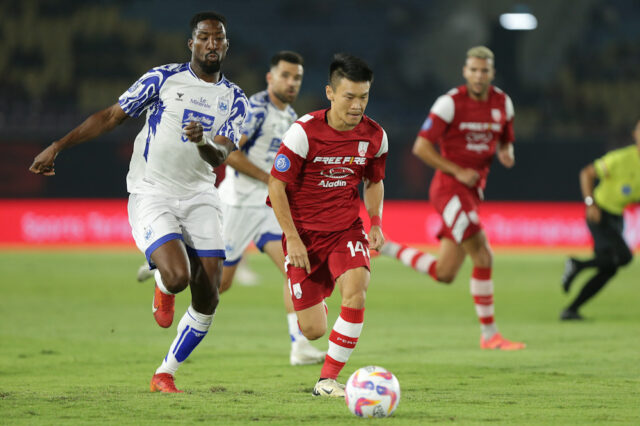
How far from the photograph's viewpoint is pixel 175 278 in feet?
18.2

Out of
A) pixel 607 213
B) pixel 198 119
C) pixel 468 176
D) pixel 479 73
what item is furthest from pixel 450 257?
pixel 198 119

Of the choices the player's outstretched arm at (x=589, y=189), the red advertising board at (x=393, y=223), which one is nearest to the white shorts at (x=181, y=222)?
the player's outstretched arm at (x=589, y=189)

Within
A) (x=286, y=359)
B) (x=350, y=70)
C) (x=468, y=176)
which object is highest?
(x=350, y=70)

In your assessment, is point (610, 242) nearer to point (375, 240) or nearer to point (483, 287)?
point (483, 287)

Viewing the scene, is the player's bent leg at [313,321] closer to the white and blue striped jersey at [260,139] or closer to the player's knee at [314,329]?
the player's knee at [314,329]

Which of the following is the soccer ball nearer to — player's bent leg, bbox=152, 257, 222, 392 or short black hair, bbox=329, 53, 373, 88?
player's bent leg, bbox=152, 257, 222, 392

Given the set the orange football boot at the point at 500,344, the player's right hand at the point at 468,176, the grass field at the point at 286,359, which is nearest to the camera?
the grass field at the point at 286,359

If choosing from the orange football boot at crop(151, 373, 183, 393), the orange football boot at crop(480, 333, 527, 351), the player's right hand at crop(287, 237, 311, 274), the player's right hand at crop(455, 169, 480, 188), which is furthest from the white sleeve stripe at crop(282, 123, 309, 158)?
the orange football boot at crop(480, 333, 527, 351)

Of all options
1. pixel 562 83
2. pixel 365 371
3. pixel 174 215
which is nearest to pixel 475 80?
pixel 174 215

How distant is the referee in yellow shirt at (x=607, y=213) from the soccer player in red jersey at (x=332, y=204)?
5.04 m

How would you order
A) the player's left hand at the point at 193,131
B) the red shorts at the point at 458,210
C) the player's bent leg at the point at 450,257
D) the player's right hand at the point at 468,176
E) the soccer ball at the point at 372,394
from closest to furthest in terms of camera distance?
the soccer ball at the point at 372,394
the player's left hand at the point at 193,131
the player's right hand at the point at 468,176
the red shorts at the point at 458,210
the player's bent leg at the point at 450,257

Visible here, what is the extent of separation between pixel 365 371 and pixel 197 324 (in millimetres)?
1376

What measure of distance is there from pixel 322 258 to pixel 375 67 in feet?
67.0

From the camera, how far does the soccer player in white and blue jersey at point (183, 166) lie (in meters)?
Answer: 5.77
